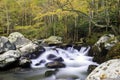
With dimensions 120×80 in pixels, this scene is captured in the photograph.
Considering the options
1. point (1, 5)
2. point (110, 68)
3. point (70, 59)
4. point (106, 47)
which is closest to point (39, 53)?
point (70, 59)

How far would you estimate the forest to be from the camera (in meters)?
18.9

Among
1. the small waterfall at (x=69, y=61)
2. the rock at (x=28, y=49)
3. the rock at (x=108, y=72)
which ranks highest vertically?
the rock at (x=108, y=72)

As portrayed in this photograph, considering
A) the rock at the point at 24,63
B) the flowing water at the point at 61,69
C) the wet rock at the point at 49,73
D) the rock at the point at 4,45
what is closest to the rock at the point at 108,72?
the flowing water at the point at 61,69

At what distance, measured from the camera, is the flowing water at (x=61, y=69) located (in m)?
10.5

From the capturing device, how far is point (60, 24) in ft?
76.5

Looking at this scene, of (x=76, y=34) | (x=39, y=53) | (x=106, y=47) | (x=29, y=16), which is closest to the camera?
(x=106, y=47)

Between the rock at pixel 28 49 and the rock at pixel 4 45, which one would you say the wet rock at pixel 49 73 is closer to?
the rock at pixel 4 45

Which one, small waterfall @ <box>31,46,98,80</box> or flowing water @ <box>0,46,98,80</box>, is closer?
flowing water @ <box>0,46,98,80</box>

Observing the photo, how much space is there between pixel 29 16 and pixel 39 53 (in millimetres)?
15355

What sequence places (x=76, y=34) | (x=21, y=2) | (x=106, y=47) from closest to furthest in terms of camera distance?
(x=106, y=47)
(x=76, y=34)
(x=21, y=2)

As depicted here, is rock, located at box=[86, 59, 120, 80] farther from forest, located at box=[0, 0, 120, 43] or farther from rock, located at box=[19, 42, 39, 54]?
forest, located at box=[0, 0, 120, 43]

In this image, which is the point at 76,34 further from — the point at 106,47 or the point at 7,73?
the point at 7,73

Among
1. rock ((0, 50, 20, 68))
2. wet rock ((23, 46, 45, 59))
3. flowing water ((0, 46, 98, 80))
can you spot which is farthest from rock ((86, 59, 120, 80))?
wet rock ((23, 46, 45, 59))

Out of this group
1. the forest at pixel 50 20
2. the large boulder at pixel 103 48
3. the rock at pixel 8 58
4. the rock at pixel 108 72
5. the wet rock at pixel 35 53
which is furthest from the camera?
the forest at pixel 50 20
